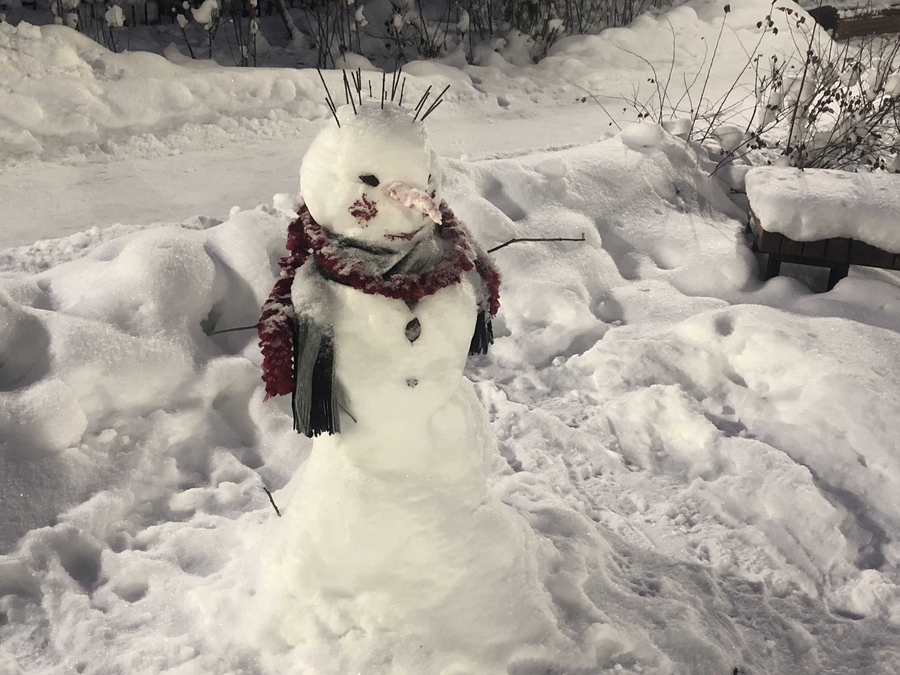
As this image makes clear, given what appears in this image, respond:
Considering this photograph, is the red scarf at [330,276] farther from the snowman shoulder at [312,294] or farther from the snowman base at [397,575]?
the snowman base at [397,575]

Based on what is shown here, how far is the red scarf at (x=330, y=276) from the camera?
1.74 meters

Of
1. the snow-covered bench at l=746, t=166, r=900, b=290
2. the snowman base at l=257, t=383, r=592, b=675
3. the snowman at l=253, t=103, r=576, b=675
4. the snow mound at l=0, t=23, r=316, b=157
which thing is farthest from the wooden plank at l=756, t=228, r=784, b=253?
the snow mound at l=0, t=23, r=316, b=157

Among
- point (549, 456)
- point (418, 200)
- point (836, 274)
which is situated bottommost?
point (549, 456)

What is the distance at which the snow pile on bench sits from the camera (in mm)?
3512

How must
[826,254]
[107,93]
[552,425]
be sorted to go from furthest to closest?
[107,93], [826,254], [552,425]

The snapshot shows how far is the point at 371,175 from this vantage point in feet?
5.57

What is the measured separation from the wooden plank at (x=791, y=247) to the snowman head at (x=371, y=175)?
2486 mm

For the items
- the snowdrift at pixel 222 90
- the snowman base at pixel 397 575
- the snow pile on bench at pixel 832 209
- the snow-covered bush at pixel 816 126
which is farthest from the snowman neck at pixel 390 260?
the snowdrift at pixel 222 90

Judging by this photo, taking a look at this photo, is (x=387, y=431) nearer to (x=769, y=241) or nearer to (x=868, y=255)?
(x=769, y=241)

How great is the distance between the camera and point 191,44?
23.4 ft

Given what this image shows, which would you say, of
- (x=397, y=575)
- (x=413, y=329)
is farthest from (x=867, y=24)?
(x=397, y=575)

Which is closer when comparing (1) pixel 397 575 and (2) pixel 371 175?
(2) pixel 371 175

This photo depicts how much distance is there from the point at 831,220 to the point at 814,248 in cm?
15

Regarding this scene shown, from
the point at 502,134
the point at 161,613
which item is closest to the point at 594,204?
the point at 502,134
